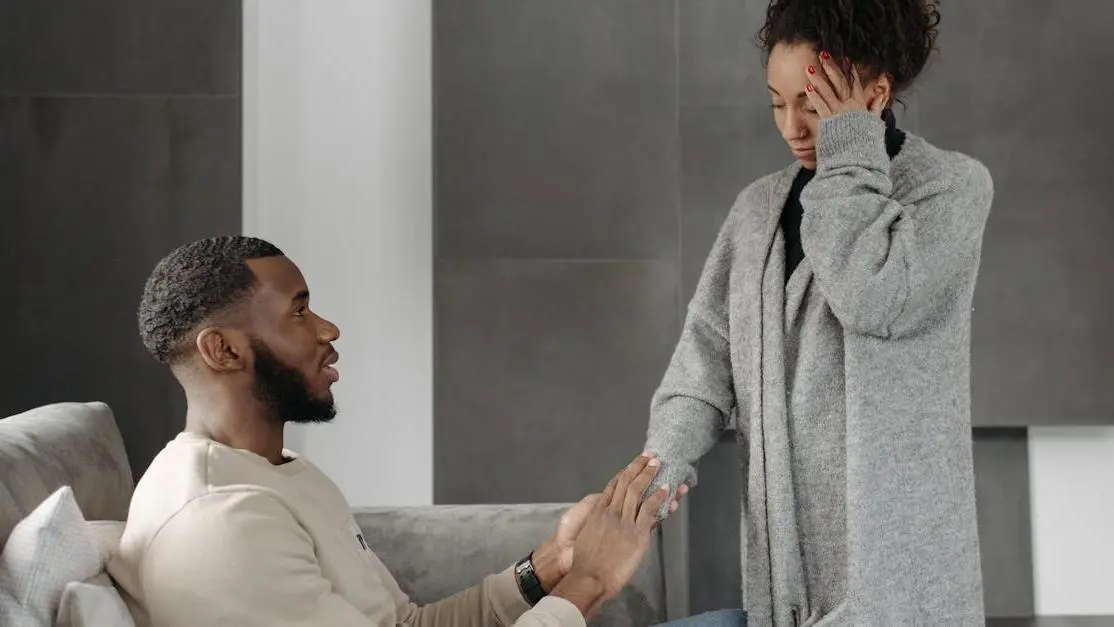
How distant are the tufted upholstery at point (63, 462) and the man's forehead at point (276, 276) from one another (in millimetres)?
404

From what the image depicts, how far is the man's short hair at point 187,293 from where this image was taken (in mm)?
1510

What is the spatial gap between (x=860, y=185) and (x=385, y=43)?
203 centimetres

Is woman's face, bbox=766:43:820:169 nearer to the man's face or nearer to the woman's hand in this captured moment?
the woman's hand

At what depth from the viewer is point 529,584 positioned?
1837 mm

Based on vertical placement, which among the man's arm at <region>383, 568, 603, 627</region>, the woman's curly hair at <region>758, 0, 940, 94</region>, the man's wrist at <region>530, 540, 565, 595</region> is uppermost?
the woman's curly hair at <region>758, 0, 940, 94</region>

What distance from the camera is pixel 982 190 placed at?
5.00 feet

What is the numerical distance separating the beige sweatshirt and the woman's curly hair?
88cm

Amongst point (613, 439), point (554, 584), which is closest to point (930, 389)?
point (554, 584)

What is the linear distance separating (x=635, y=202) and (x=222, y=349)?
171cm

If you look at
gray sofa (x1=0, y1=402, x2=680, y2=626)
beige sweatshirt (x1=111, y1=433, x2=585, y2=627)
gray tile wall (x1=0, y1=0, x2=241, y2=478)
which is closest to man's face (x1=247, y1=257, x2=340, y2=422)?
beige sweatshirt (x1=111, y1=433, x2=585, y2=627)

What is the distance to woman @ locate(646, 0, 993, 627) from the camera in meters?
1.45

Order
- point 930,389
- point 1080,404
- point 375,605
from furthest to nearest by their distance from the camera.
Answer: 1. point 1080,404
2. point 375,605
3. point 930,389

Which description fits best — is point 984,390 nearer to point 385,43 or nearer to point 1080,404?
point 1080,404

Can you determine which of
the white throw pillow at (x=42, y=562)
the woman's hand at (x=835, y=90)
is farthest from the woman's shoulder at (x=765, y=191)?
the white throw pillow at (x=42, y=562)
